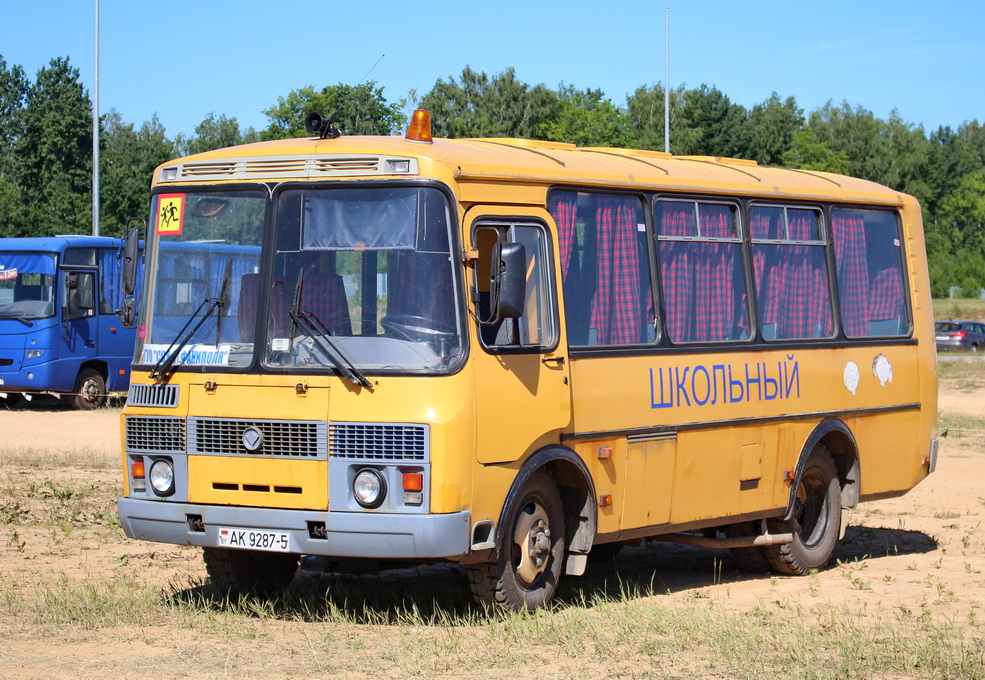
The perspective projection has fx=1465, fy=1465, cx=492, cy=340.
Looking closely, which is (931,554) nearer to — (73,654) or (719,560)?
(719,560)

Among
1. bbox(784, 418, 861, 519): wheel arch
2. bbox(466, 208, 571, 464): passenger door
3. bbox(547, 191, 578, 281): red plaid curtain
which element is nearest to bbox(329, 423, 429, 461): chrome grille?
bbox(466, 208, 571, 464): passenger door

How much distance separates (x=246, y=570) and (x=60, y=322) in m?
18.9

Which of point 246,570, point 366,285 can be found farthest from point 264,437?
point 246,570

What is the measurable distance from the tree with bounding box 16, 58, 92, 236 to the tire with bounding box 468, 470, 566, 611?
216 feet

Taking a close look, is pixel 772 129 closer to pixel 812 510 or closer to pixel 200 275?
pixel 812 510

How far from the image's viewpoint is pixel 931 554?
497 inches

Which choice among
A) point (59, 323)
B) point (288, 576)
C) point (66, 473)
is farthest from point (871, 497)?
point (59, 323)

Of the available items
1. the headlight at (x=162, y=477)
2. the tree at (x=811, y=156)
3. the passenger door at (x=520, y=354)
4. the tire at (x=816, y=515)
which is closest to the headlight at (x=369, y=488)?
the passenger door at (x=520, y=354)

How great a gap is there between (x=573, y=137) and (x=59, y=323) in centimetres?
5425

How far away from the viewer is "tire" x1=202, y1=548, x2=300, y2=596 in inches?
385

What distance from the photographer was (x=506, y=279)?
8.49 meters

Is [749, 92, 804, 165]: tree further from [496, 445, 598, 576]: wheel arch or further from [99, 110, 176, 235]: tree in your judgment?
[496, 445, 598, 576]: wheel arch

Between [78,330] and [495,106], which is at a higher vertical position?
[495,106]

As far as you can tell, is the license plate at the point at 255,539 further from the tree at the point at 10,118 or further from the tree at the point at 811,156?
the tree at the point at 811,156
